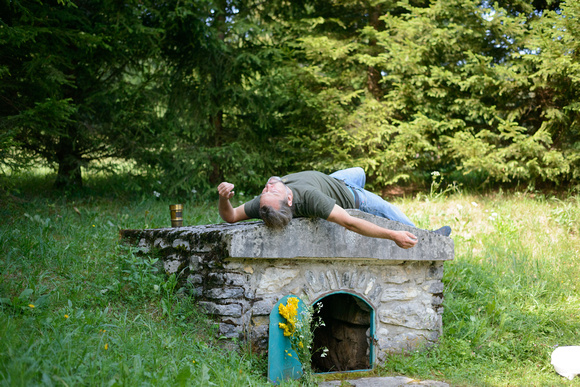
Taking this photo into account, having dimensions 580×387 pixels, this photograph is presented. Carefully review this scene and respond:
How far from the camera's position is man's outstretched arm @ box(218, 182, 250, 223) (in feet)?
12.8

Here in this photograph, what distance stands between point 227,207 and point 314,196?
88 centimetres

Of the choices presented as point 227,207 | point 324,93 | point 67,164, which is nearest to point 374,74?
point 324,93

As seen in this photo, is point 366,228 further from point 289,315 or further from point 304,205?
point 289,315

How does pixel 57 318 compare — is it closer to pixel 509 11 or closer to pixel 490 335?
pixel 490 335

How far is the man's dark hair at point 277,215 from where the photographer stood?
367 centimetres

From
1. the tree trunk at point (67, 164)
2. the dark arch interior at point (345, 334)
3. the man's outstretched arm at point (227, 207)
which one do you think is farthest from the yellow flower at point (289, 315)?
the tree trunk at point (67, 164)

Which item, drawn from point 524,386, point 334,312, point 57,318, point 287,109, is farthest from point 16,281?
point 287,109

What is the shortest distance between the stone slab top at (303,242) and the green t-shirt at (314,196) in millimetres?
122

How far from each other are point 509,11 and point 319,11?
3723 millimetres

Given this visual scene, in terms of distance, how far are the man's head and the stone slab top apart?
0.31 ft

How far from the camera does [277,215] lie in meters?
3.67

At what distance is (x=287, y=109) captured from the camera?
8695 mm

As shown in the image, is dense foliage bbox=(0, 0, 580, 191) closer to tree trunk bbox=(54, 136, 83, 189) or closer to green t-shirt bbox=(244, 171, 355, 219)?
tree trunk bbox=(54, 136, 83, 189)

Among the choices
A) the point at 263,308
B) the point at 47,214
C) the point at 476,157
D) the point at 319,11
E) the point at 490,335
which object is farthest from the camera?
the point at 319,11
